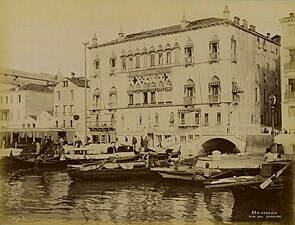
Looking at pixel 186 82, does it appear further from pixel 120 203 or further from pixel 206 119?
pixel 120 203

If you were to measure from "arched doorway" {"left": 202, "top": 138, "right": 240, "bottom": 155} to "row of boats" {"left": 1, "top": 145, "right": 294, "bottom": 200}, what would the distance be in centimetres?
5

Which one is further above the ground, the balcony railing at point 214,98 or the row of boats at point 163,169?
the balcony railing at point 214,98

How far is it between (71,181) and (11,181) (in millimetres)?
267

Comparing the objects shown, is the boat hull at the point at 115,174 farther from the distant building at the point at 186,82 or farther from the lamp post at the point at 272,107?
the lamp post at the point at 272,107

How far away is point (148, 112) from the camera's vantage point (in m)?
2.42

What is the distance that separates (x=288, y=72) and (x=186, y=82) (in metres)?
0.45

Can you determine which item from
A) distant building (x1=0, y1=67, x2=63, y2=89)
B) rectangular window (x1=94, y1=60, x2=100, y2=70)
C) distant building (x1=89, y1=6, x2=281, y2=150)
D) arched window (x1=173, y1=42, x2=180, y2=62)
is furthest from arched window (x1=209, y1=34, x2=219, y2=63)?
distant building (x1=0, y1=67, x2=63, y2=89)

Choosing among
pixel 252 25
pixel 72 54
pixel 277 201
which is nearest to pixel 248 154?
pixel 277 201

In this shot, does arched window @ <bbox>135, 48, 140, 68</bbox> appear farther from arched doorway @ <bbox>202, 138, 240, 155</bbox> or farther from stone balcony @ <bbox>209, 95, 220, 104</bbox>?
arched doorway @ <bbox>202, 138, 240, 155</bbox>

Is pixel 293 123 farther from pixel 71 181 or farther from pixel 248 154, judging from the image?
pixel 71 181

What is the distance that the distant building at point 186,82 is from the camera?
234cm

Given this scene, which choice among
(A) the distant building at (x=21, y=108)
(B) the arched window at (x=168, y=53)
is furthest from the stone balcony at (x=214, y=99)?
(A) the distant building at (x=21, y=108)

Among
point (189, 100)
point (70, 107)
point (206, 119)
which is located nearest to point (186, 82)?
point (189, 100)

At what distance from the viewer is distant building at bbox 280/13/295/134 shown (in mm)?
2299
